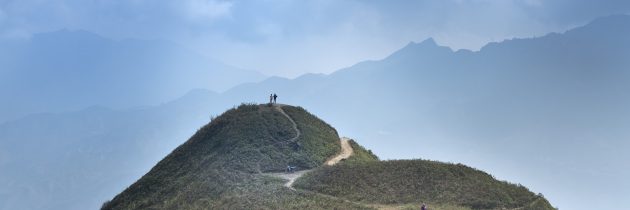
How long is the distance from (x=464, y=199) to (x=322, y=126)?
43.2m

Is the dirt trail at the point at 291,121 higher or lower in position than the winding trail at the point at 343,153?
higher

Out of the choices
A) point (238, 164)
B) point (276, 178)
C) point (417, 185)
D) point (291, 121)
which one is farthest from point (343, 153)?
point (417, 185)

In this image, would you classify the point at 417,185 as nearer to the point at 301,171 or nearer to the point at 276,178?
the point at 276,178

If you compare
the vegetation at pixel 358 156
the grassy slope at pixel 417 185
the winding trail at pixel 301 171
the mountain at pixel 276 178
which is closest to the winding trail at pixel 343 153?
the winding trail at pixel 301 171

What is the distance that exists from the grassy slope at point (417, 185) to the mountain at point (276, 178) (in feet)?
0.35

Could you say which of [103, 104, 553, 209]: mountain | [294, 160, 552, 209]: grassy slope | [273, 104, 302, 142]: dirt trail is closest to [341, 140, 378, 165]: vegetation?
[103, 104, 553, 209]: mountain

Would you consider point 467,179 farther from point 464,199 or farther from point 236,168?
point 236,168

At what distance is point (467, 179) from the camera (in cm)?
6138

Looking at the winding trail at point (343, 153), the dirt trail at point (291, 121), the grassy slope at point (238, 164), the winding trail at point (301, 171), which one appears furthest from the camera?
the dirt trail at point (291, 121)

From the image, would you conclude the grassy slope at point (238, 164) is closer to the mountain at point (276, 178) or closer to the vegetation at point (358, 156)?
the mountain at point (276, 178)

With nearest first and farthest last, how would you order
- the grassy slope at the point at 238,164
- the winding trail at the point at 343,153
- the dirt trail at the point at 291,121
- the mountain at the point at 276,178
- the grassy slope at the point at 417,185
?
the grassy slope at the point at 417,185 → the mountain at the point at 276,178 → the grassy slope at the point at 238,164 → the winding trail at the point at 343,153 → the dirt trail at the point at 291,121

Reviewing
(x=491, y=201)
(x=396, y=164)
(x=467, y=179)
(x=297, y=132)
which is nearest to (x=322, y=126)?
(x=297, y=132)

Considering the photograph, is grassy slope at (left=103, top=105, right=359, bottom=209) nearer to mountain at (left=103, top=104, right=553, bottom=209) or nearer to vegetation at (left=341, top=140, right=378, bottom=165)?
mountain at (left=103, top=104, right=553, bottom=209)

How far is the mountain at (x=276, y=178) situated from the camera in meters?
55.4
